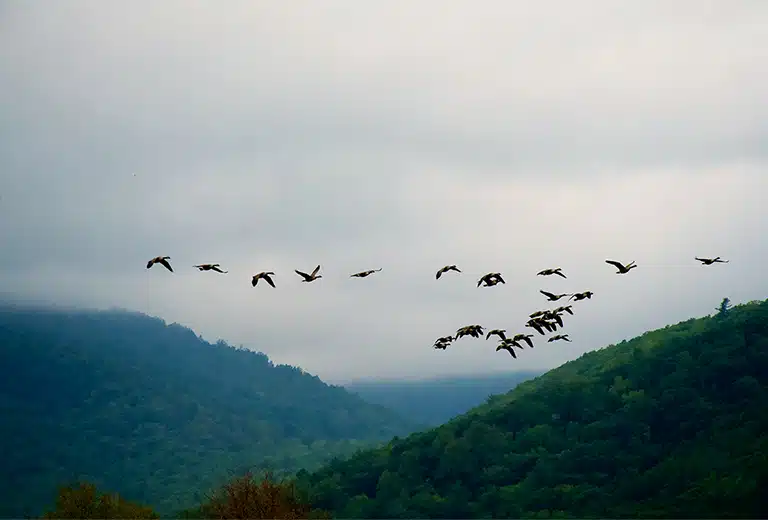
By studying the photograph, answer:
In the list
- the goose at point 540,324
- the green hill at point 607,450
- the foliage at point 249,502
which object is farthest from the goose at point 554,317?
Result: the green hill at point 607,450

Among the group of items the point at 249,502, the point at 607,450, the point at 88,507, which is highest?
the point at 607,450

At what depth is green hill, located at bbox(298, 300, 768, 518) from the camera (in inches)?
4631

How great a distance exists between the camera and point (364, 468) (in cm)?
14850

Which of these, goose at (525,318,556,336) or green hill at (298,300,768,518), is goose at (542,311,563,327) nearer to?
goose at (525,318,556,336)

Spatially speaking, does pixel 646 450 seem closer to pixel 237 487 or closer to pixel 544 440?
pixel 544 440

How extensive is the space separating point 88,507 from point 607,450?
84.7 m

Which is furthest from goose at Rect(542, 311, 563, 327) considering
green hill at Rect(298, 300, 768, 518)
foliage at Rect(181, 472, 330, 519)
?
green hill at Rect(298, 300, 768, 518)

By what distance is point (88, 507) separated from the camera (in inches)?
3487

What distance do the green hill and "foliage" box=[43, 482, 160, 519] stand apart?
4700cm

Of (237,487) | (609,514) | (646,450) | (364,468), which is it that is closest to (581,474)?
(646,450)

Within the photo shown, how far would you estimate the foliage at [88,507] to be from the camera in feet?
289

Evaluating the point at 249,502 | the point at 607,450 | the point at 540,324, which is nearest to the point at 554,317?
the point at 540,324

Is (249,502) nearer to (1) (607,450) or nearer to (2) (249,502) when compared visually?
(2) (249,502)

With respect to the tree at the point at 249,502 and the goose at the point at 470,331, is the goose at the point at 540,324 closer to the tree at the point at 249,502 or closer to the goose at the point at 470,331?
the goose at the point at 470,331
